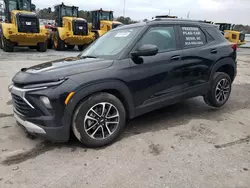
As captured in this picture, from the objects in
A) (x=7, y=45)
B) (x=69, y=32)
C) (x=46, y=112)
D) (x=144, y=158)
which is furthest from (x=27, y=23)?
(x=144, y=158)

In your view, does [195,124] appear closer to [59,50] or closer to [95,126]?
[95,126]

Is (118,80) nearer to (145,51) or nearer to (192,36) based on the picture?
(145,51)

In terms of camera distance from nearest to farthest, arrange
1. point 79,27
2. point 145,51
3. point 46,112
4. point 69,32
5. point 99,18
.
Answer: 1. point 46,112
2. point 145,51
3. point 69,32
4. point 79,27
5. point 99,18

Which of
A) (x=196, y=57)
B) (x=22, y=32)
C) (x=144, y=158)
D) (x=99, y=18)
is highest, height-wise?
(x=99, y=18)

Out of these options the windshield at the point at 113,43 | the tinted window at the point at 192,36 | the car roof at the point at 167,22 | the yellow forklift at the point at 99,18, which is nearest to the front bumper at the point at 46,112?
the windshield at the point at 113,43

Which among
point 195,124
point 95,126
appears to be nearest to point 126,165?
point 95,126

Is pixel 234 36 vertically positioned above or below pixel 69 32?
above

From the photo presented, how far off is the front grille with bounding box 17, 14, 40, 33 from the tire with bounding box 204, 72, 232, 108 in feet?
38.5

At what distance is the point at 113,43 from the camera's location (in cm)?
389

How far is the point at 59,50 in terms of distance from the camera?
611 inches

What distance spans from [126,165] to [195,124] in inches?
69.5

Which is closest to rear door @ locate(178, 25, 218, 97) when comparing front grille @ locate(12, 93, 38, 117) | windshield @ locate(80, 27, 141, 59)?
windshield @ locate(80, 27, 141, 59)

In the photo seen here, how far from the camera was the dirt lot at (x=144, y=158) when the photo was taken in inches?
101

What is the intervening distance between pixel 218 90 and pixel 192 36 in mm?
1256
